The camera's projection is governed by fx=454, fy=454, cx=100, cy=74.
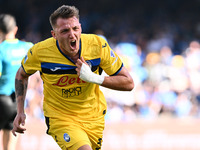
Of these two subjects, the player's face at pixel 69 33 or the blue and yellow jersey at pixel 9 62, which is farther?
the blue and yellow jersey at pixel 9 62

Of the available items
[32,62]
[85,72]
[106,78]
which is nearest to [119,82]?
[106,78]

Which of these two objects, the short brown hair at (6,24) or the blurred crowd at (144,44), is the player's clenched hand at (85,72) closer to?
the short brown hair at (6,24)

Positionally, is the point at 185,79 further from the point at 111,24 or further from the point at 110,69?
the point at 110,69

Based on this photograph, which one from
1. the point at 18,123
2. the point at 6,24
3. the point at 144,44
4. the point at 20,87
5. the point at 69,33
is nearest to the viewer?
the point at 69,33

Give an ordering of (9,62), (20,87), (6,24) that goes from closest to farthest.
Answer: (20,87) → (9,62) → (6,24)

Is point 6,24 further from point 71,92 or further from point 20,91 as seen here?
point 71,92

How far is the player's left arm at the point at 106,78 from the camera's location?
15.0 ft

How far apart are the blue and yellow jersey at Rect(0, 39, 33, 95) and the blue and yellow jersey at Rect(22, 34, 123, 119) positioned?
1465 mm

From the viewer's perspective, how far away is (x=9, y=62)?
6477 mm

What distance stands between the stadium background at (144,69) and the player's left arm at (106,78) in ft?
16.8

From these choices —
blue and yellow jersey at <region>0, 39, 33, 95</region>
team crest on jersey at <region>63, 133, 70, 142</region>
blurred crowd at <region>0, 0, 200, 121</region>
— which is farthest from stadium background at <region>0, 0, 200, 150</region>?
team crest on jersey at <region>63, 133, 70, 142</region>

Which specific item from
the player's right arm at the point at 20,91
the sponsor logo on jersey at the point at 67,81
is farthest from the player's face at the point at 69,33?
the player's right arm at the point at 20,91

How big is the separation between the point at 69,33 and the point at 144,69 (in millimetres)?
8339

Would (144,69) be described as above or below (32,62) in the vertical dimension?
above
